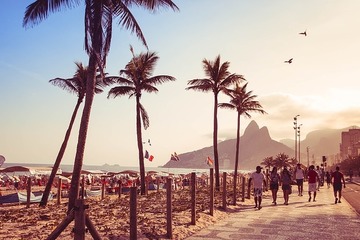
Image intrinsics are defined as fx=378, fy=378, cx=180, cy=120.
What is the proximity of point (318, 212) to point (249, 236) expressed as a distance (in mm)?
6045

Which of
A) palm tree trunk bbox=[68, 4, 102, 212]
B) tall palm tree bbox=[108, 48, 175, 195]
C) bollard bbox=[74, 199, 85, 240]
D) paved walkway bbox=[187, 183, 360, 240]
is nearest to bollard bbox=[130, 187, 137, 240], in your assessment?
bollard bbox=[74, 199, 85, 240]

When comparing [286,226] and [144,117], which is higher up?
[144,117]

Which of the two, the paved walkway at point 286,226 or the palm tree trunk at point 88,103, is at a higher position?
the palm tree trunk at point 88,103

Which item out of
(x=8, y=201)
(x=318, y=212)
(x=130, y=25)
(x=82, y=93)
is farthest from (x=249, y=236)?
(x=8, y=201)

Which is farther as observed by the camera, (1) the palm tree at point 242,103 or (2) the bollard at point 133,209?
(1) the palm tree at point 242,103

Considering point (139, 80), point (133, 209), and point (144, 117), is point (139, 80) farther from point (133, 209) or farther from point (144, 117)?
point (133, 209)

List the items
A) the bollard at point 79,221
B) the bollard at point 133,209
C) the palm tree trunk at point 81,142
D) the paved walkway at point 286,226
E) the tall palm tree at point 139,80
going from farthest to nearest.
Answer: the tall palm tree at point 139,80 → the palm tree trunk at point 81,142 → the paved walkway at point 286,226 → the bollard at point 133,209 → the bollard at point 79,221

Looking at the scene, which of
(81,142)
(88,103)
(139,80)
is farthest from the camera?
(139,80)

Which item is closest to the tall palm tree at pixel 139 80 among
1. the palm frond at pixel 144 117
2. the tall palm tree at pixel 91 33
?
the palm frond at pixel 144 117

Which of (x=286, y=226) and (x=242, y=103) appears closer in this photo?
(x=286, y=226)

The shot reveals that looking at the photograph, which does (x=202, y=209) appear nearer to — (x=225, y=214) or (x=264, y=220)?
(x=225, y=214)

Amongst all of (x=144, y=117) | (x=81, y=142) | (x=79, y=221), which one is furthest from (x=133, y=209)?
(x=144, y=117)

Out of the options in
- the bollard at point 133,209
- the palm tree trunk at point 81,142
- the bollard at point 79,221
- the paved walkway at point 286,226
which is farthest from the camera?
the palm tree trunk at point 81,142

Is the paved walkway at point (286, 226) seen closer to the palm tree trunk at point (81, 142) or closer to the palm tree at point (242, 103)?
the palm tree trunk at point (81, 142)
